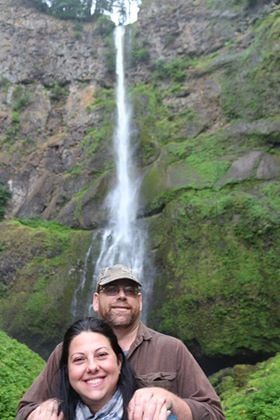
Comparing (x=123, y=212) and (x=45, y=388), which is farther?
(x=123, y=212)

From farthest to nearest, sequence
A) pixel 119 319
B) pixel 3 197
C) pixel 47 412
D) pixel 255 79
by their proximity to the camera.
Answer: pixel 3 197, pixel 255 79, pixel 119 319, pixel 47 412

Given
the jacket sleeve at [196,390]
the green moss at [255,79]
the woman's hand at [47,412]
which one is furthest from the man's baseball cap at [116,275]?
the green moss at [255,79]

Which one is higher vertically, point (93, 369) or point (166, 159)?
point (166, 159)

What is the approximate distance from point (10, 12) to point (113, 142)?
49.1ft

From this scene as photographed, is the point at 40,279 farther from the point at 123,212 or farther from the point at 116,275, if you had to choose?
the point at 116,275

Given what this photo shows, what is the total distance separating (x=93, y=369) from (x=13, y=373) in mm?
7128

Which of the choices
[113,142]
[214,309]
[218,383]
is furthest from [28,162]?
[218,383]

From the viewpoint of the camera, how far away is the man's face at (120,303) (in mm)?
2668

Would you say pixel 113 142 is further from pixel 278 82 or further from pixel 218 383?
pixel 218 383

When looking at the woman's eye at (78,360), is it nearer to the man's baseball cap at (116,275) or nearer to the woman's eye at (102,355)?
the woman's eye at (102,355)

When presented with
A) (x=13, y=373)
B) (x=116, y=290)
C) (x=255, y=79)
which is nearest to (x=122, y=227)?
(x=255, y=79)

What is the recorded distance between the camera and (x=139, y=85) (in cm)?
2794

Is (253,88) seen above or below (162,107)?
below

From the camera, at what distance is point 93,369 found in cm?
219
